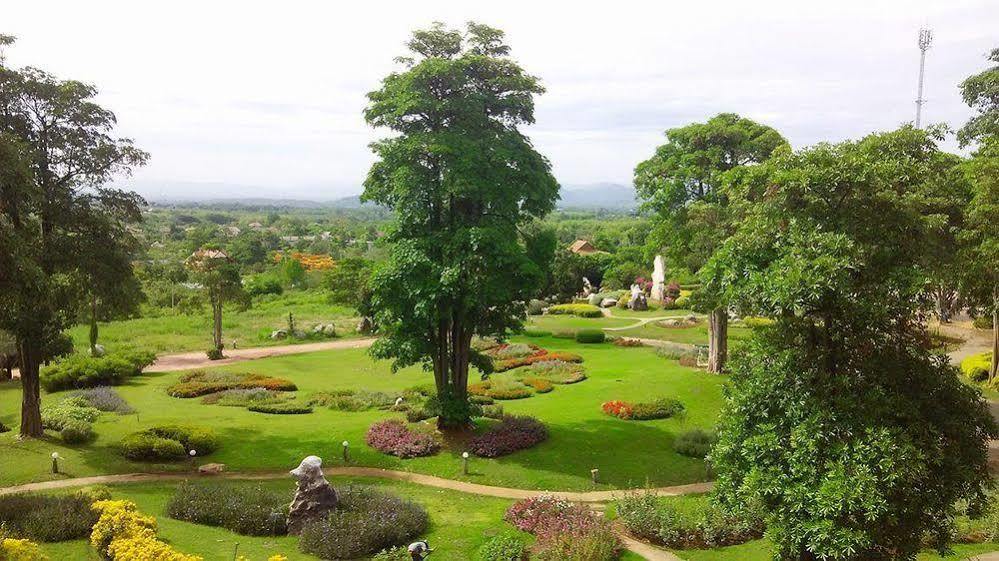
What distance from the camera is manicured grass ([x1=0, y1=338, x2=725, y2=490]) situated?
21.5 metres

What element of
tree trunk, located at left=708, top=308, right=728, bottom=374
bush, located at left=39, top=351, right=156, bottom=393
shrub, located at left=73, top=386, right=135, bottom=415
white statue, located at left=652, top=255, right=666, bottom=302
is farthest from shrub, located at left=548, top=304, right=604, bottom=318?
shrub, located at left=73, top=386, right=135, bottom=415

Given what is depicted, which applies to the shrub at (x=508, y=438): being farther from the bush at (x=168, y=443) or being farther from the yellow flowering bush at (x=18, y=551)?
the yellow flowering bush at (x=18, y=551)

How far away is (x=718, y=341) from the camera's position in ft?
111

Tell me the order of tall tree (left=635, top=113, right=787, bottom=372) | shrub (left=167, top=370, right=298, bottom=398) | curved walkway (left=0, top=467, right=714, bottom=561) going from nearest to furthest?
1. curved walkway (left=0, top=467, right=714, bottom=561)
2. tall tree (left=635, top=113, right=787, bottom=372)
3. shrub (left=167, top=370, right=298, bottom=398)

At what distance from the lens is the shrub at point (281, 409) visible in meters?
28.6

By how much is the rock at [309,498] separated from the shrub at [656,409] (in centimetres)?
1486

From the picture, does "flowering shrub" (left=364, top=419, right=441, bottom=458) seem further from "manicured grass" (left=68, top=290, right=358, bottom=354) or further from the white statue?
the white statue

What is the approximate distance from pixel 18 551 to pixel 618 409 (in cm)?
2134

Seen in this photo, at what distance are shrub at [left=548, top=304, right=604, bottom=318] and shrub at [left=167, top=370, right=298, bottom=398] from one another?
31901 mm

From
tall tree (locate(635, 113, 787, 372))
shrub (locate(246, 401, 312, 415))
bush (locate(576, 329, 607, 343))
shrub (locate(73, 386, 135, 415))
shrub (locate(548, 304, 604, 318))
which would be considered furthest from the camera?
shrub (locate(548, 304, 604, 318))

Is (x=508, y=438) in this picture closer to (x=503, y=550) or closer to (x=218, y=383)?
(x=503, y=550)

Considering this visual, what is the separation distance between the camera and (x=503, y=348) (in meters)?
43.6

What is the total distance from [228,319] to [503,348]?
2977cm

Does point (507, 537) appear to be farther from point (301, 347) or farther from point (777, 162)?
point (301, 347)
